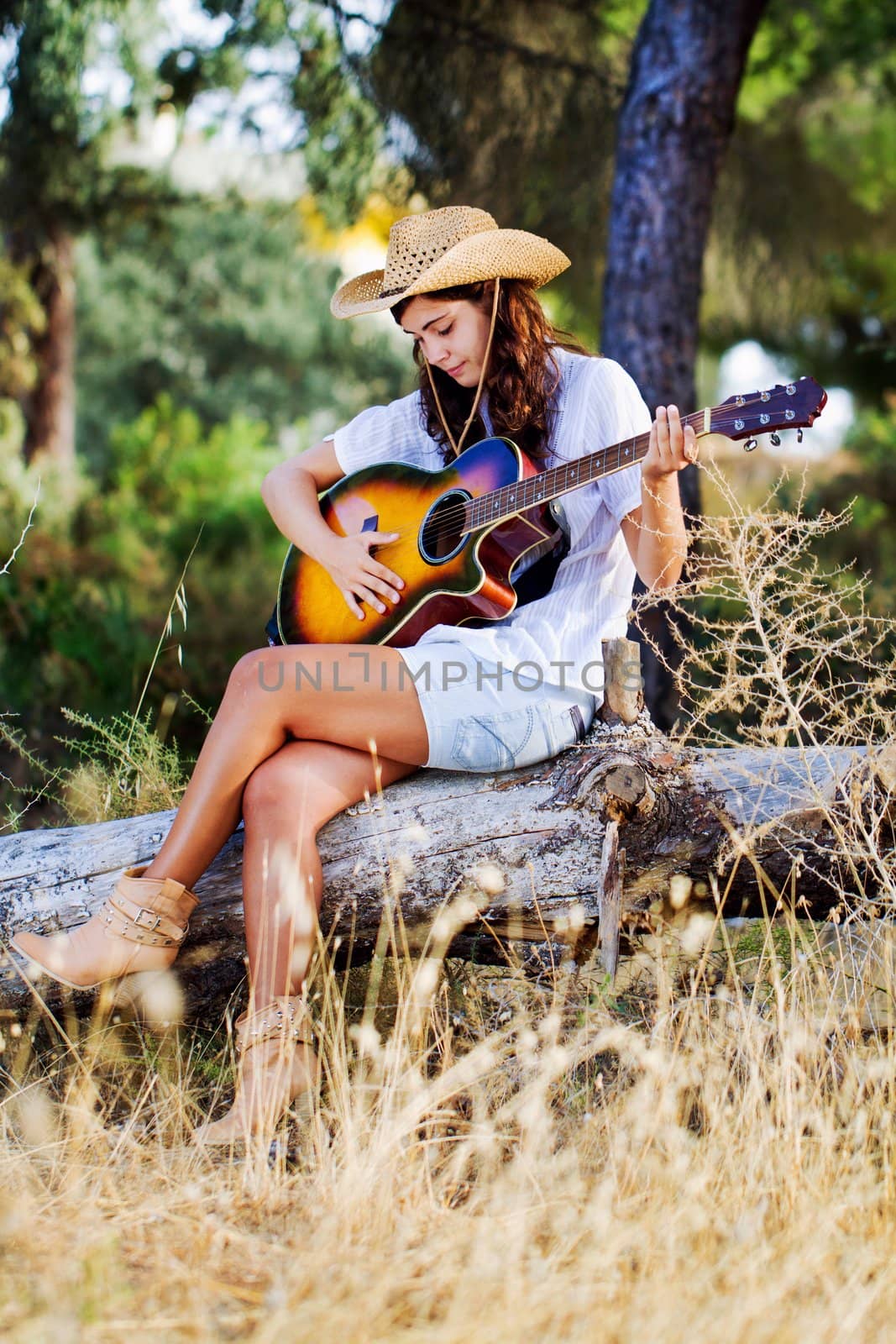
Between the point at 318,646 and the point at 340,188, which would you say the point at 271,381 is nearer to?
the point at 340,188

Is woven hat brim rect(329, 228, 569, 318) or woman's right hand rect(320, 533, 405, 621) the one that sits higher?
woven hat brim rect(329, 228, 569, 318)

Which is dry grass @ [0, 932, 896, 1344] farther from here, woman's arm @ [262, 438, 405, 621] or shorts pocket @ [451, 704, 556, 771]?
woman's arm @ [262, 438, 405, 621]

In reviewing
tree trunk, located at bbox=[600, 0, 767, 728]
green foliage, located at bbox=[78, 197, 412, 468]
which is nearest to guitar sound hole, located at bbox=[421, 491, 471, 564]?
tree trunk, located at bbox=[600, 0, 767, 728]

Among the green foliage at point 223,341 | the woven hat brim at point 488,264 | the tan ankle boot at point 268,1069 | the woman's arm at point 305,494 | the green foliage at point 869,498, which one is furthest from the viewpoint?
the green foliage at point 223,341

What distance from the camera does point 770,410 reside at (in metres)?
2.54

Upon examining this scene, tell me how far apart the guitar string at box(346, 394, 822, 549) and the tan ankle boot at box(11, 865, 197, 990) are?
39.9 inches

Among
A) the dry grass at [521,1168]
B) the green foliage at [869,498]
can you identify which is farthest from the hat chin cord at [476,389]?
the green foliage at [869,498]

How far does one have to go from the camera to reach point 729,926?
10.8ft

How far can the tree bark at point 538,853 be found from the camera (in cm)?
263

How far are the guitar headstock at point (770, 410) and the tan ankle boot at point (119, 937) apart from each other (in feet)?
4.92

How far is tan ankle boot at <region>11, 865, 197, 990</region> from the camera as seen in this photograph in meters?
2.53

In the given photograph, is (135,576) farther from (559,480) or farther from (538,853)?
(538,853)

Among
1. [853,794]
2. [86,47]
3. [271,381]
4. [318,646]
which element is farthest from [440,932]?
[271,381]

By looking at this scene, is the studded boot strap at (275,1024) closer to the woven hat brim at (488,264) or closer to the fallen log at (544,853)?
the fallen log at (544,853)
